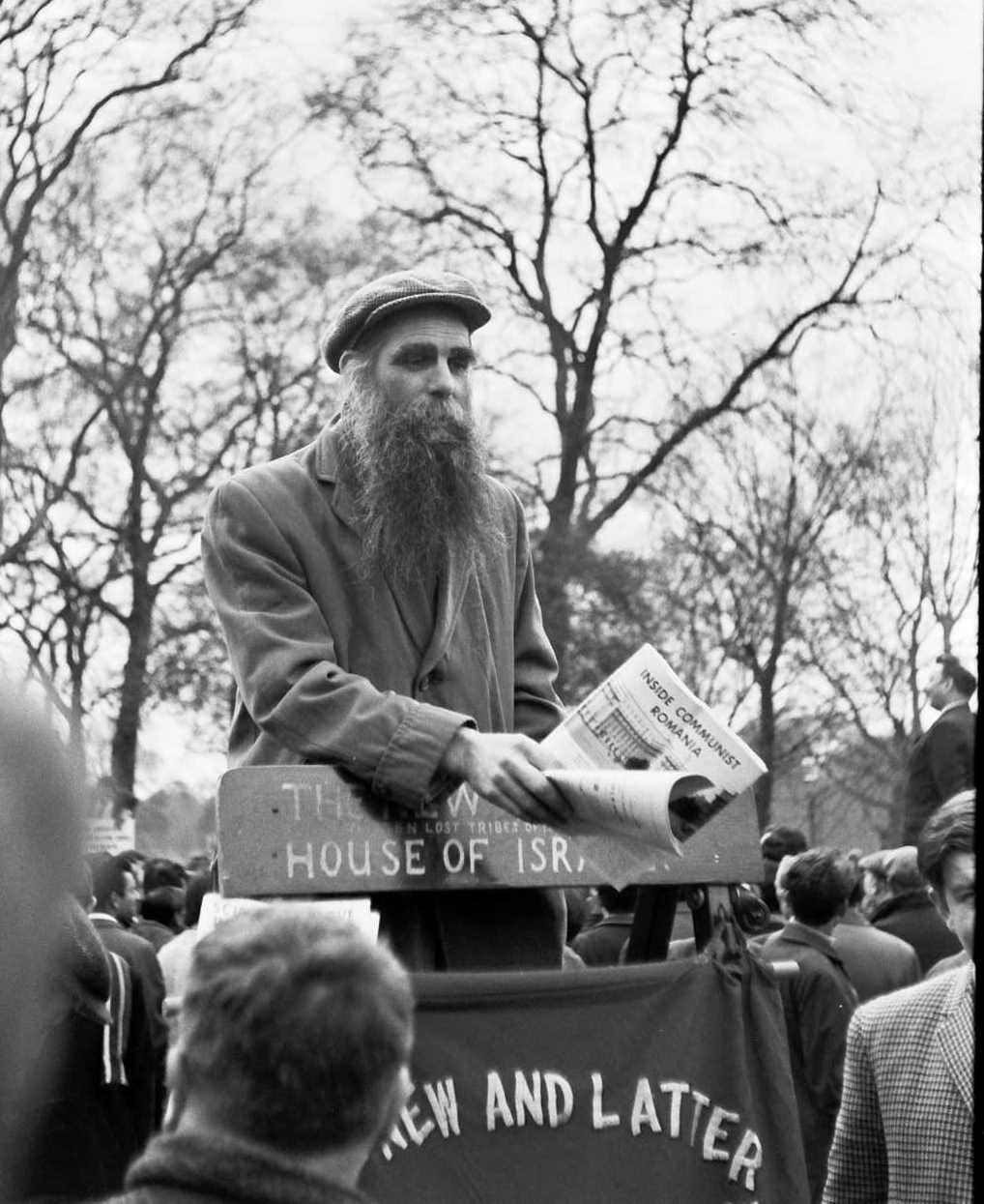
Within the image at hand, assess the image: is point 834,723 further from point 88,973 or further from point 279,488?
point 279,488

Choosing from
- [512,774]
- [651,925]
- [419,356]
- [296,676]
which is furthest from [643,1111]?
[419,356]

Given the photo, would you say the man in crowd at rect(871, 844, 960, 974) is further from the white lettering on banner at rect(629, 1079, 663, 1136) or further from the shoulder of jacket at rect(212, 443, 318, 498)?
the white lettering on banner at rect(629, 1079, 663, 1136)

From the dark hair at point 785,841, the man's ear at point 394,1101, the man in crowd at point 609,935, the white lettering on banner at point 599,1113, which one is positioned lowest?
the man's ear at point 394,1101

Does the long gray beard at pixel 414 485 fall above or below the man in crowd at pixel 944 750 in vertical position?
below

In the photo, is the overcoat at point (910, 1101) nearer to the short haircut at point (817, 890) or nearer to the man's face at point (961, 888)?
the man's face at point (961, 888)

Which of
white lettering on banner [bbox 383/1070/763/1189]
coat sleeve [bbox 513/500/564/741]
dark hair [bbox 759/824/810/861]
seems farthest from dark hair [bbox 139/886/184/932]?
white lettering on banner [bbox 383/1070/763/1189]

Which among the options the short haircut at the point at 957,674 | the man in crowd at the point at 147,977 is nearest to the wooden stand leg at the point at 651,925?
the man in crowd at the point at 147,977

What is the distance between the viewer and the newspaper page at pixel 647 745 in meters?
2.84

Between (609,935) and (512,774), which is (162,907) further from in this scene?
(512,774)

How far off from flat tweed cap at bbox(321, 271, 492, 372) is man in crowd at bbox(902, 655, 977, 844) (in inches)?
197

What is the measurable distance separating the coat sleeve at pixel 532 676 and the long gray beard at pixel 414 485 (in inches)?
6.2

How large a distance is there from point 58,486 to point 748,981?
16180mm

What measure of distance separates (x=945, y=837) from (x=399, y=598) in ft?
3.58

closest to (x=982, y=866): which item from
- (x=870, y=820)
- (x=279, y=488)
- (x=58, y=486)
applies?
(x=279, y=488)
